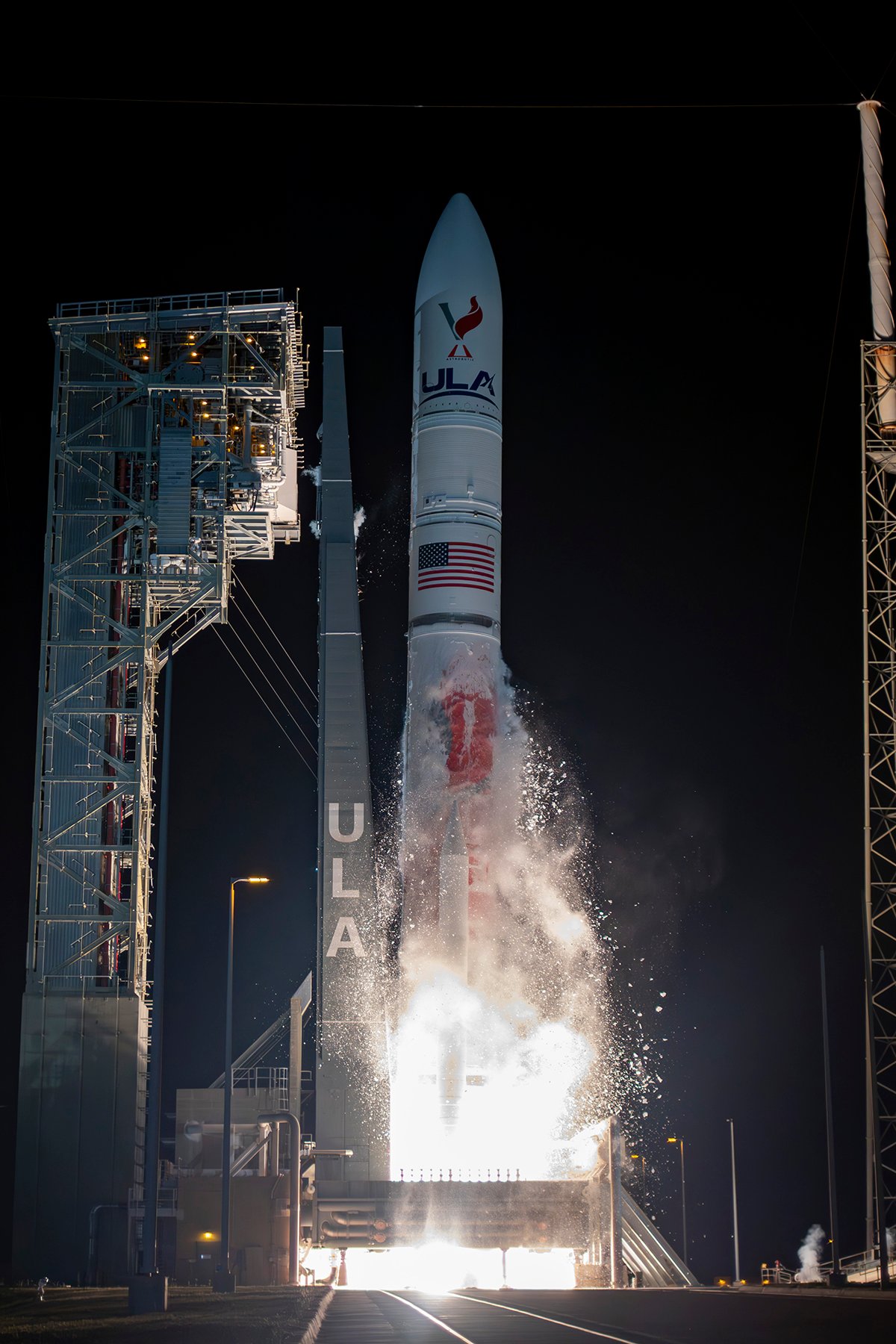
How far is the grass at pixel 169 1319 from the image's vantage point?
72.4 feet

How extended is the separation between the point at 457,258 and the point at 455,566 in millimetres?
10553

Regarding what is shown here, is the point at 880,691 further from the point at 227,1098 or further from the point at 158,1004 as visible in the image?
the point at 158,1004

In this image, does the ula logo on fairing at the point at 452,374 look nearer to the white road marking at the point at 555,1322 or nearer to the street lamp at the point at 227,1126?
the street lamp at the point at 227,1126

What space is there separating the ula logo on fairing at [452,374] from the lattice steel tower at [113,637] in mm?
5518

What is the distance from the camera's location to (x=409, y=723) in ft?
179

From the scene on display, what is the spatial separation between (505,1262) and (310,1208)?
642cm

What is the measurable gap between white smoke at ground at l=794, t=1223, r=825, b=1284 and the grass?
3139 cm

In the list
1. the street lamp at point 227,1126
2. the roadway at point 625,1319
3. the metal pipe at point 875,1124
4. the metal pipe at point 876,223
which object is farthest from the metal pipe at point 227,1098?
the metal pipe at point 876,223

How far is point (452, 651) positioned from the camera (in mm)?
53250

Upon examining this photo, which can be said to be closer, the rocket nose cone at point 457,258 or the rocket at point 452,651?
the rocket at point 452,651

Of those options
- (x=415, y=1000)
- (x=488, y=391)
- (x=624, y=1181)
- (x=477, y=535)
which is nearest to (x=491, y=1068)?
(x=415, y=1000)

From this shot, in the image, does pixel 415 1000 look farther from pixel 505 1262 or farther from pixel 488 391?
pixel 488 391

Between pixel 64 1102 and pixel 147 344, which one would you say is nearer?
pixel 64 1102

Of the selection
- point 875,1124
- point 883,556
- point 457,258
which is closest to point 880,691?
point 883,556
